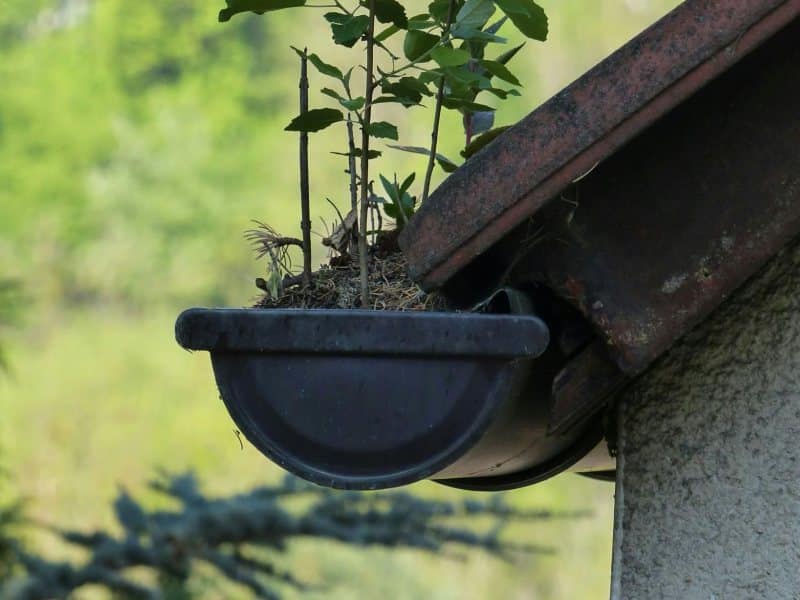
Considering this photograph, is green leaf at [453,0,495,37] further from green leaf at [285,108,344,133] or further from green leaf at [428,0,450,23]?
green leaf at [285,108,344,133]

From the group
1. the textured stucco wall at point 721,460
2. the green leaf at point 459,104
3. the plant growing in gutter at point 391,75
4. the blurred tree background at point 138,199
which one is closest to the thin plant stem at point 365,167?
the plant growing in gutter at point 391,75

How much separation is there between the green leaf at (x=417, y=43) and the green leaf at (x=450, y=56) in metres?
0.09

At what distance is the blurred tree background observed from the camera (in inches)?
607

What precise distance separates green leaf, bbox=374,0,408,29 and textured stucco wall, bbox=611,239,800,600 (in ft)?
1.33

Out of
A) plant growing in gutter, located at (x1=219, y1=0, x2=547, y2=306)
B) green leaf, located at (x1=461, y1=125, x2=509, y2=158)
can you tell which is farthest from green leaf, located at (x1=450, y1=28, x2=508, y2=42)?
green leaf, located at (x1=461, y1=125, x2=509, y2=158)

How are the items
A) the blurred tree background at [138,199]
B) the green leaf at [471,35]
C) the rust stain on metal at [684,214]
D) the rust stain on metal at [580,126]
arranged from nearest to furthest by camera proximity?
the rust stain on metal at [580,126] < the rust stain on metal at [684,214] < the green leaf at [471,35] < the blurred tree background at [138,199]

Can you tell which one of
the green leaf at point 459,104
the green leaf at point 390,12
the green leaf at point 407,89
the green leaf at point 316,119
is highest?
the green leaf at point 390,12

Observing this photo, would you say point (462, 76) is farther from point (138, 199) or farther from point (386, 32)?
point (138, 199)

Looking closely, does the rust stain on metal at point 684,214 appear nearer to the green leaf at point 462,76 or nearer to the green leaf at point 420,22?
the green leaf at point 462,76

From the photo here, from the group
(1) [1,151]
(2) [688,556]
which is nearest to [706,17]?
(2) [688,556]

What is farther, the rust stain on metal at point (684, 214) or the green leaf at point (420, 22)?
the green leaf at point (420, 22)

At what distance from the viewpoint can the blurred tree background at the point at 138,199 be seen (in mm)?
15422

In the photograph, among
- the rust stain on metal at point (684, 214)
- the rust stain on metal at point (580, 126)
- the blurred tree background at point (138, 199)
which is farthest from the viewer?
the blurred tree background at point (138, 199)

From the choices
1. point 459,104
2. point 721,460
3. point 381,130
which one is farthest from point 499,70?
point 721,460
